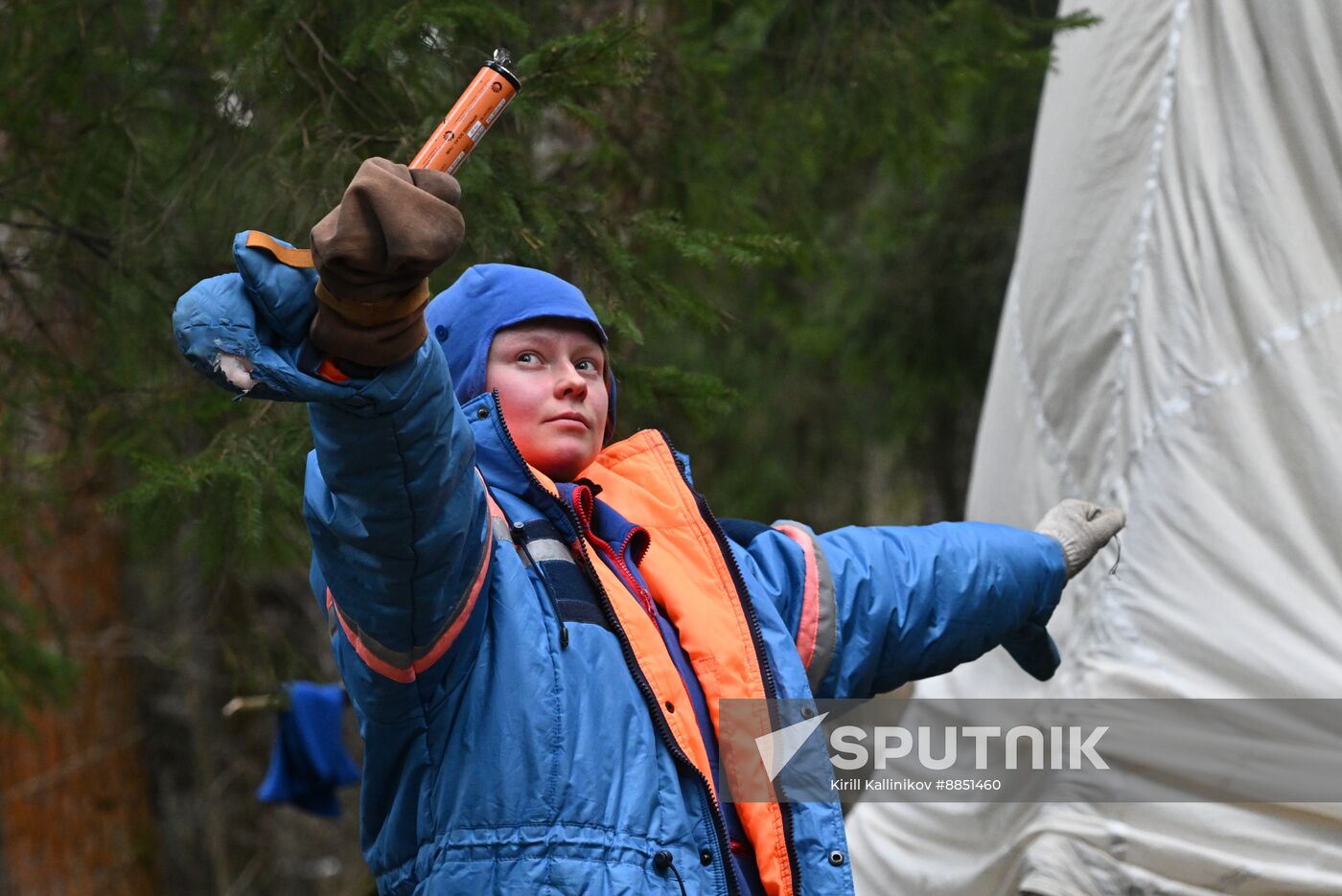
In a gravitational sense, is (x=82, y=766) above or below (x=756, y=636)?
below

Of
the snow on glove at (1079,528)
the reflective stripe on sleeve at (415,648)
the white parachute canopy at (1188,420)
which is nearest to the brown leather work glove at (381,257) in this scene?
the reflective stripe on sleeve at (415,648)

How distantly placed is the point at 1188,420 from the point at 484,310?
5.99 ft

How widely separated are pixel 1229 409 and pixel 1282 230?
426 millimetres

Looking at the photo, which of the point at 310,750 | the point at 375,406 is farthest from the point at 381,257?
the point at 310,750

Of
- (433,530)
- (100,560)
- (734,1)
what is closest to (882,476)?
(100,560)

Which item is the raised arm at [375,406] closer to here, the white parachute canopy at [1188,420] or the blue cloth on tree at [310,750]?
the white parachute canopy at [1188,420]

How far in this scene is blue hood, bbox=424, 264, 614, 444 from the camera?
8.40 ft

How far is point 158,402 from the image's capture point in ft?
12.9

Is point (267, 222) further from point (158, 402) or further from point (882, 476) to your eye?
point (882, 476)

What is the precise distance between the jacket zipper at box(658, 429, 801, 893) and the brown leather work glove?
0.84 metres

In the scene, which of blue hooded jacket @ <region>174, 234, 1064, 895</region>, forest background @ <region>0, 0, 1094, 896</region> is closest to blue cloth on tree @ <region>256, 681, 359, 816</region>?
forest background @ <region>0, 0, 1094, 896</region>

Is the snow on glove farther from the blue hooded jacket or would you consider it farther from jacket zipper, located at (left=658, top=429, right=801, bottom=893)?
jacket zipper, located at (left=658, top=429, right=801, bottom=893)

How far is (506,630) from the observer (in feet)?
7.30

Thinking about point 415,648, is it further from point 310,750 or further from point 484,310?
point 310,750
